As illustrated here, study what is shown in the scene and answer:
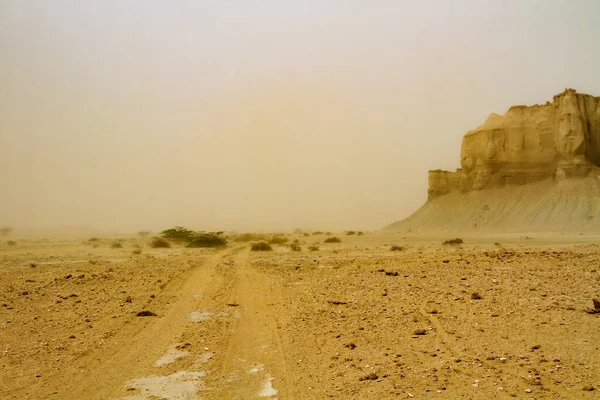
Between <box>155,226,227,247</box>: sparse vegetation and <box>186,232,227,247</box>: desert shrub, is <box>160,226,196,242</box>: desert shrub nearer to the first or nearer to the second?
<box>155,226,227,247</box>: sparse vegetation

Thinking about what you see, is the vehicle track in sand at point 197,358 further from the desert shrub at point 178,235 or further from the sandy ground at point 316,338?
Result: the desert shrub at point 178,235

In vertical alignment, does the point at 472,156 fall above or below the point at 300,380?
above

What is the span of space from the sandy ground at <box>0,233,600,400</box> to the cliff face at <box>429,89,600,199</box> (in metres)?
60.6

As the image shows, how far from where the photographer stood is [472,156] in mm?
78312

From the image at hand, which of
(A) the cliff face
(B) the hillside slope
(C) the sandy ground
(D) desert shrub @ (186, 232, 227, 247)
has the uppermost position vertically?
(A) the cliff face

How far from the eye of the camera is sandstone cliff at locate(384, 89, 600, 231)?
203 feet

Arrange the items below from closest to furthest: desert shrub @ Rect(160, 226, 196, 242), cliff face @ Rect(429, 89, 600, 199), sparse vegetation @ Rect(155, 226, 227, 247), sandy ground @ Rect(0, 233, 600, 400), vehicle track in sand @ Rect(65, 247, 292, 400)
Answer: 1. sandy ground @ Rect(0, 233, 600, 400)
2. vehicle track in sand @ Rect(65, 247, 292, 400)
3. sparse vegetation @ Rect(155, 226, 227, 247)
4. desert shrub @ Rect(160, 226, 196, 242)
5. cliff face @ Rect(429, 89, 600, 199)

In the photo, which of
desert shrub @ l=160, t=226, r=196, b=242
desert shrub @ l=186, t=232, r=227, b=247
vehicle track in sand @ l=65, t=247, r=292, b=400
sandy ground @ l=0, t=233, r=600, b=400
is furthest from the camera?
desert shrub @ l=160, t=226, r=196, b=242

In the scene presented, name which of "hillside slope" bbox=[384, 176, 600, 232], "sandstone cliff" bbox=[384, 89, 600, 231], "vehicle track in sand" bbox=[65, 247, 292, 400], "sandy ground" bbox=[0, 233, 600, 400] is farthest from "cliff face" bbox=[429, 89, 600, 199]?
"vehicle track in sand" bbox=[65, 247, 292, 400]

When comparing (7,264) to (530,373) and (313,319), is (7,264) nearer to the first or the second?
(313,319)

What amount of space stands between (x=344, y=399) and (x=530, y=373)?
2.38m

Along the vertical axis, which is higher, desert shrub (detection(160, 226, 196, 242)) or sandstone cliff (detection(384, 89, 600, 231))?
sandstone cliff (detection(384, 89, 600, 231))

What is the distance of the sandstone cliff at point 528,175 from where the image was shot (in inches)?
2436

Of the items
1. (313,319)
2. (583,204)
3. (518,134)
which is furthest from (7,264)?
(518,134)
